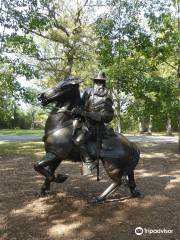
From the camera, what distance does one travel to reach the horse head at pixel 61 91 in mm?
6711

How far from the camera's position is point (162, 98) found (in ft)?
46.5

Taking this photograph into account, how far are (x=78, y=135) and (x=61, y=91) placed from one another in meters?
0.87

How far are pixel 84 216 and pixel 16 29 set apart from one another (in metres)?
9.42

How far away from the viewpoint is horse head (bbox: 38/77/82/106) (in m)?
6.71

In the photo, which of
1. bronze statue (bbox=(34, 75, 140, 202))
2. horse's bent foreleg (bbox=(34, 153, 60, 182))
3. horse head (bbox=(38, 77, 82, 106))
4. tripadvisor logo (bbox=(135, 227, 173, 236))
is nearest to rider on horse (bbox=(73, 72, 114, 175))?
bronze statue (bbox=(34, 75, 140, 202))

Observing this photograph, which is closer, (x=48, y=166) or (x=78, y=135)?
(x=78, y=135)

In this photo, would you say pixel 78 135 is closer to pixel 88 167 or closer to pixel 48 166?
pixel 88 167

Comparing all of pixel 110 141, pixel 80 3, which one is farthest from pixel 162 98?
pixel 80 3

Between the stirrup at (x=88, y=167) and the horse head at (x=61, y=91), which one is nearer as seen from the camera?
the stirrup at (x=88, y=167)

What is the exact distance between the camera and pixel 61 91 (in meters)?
6.73

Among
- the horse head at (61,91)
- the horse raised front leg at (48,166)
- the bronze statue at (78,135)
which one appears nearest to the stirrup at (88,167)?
the bronze statue at (78,135)

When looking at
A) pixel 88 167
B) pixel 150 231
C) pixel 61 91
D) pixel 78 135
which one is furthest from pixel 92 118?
pixel 150 231

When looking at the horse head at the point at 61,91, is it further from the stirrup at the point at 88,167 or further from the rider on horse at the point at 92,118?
the stirrup at the point at 88,167

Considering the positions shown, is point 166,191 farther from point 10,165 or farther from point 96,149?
point 10,165
